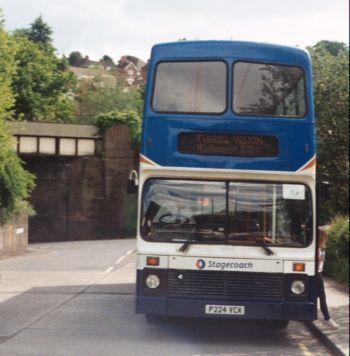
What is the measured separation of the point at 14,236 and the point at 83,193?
1489 centimetres

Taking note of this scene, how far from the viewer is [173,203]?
33.5 ft

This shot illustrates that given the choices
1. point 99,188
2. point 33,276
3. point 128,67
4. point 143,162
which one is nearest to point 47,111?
point 99,188

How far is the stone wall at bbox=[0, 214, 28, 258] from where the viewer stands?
31.2 m

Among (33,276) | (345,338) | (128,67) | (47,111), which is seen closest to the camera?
(345,338)

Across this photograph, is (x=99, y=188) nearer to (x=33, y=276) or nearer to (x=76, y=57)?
(x=33, y=276)

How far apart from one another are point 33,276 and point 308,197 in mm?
12479

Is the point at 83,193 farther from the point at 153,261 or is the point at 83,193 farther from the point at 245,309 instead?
the point at 245,309

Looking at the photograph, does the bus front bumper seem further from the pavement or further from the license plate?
the pavement

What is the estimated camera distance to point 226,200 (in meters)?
10.2

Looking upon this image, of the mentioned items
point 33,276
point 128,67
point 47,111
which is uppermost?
point 128,67

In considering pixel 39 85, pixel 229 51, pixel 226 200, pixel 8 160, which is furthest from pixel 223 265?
pixel 39 85

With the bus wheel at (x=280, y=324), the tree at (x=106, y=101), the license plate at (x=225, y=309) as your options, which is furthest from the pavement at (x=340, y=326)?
the tree at (x=106, y=101)

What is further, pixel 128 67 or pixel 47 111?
pixel 128 67

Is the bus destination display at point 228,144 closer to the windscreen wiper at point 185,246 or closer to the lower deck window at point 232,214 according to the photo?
the lower deck window at point 232,214
